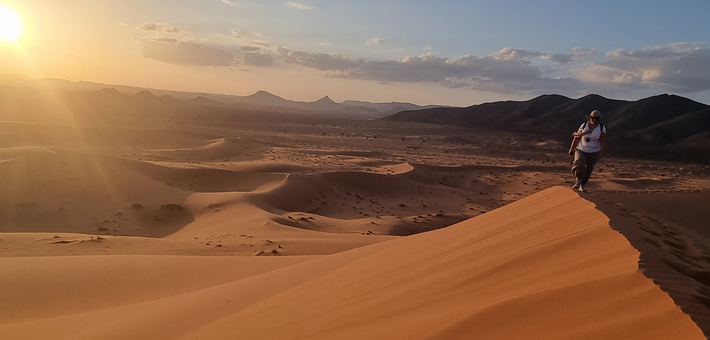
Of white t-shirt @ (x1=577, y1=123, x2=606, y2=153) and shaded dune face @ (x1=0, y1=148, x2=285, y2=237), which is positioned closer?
white t-shirt @ (x1=577, y1=123, x2=606, y2=153)

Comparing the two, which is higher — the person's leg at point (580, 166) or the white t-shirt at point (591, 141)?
the white t-shirt at point (591, 141)

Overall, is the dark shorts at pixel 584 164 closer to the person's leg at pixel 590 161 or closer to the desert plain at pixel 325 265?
the person's leg at pixel 590 161

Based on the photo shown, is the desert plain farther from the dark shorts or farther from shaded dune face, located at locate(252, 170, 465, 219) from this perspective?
the dark shorts

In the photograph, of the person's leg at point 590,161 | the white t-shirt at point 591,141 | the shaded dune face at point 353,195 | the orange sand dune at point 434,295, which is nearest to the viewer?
the orange sand dune at point 434,295

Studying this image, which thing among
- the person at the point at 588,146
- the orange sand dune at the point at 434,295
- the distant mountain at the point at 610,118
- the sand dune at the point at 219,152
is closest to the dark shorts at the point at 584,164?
the person at the point at 588,146

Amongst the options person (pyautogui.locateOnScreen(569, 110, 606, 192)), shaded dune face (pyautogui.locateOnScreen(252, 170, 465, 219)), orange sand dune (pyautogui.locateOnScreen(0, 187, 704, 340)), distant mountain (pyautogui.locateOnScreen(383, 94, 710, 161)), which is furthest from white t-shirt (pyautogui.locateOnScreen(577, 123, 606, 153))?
distant mountain (pyautogui.locateOnScreen(383, 94, 710, 161))

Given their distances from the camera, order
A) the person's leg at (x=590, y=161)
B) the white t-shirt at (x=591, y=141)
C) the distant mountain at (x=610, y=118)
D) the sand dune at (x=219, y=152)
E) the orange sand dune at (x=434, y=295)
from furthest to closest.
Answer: the distant mountain at (x=610, y=118), the sand dune at (x=219, y=152), the person's leg at (x=590, y=161), the white t-shirt at (x=591, y=141), the orange sand dune at (x=434, y=295)

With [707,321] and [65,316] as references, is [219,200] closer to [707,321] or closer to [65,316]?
[65,316]
